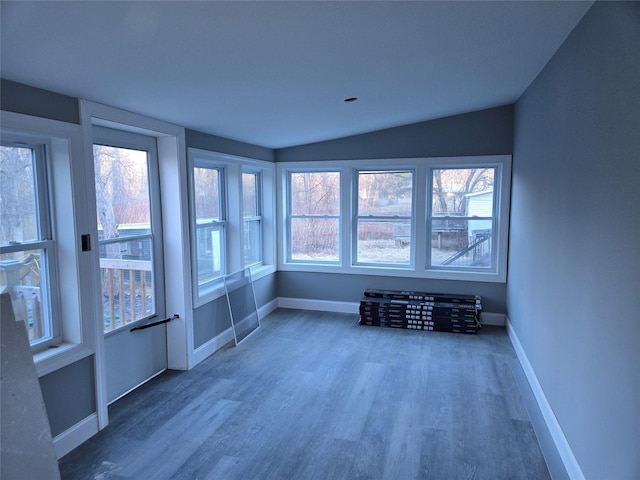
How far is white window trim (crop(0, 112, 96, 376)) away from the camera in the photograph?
2492 mm

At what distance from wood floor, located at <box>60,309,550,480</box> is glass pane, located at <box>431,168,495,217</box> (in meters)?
1.61

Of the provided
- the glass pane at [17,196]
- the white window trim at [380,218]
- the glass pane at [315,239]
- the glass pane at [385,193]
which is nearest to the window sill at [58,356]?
the glass pane at [17,196]

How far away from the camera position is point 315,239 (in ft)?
18.6

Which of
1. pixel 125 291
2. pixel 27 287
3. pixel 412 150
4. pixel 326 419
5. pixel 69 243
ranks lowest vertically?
pixel 326 419

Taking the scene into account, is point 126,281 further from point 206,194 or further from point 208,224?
point 206,194

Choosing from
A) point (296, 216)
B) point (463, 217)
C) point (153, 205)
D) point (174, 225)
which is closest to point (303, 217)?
point (296, 216)

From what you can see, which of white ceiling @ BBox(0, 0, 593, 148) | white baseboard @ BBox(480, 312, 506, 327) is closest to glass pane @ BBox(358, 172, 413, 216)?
white baseboard @ BBox(480, 312, 506, 327)

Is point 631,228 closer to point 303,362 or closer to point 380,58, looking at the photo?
point 380,58

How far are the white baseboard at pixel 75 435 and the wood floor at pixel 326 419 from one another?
5 centimetres

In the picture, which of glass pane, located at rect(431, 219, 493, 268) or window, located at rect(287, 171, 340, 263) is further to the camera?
window, located at rect(287, 171, 340, 263)

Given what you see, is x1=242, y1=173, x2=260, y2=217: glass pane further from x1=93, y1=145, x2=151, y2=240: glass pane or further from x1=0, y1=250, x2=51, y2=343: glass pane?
x1=0, y1=250, x2=51, y2=343: glass pane

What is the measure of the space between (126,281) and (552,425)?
3.20 m

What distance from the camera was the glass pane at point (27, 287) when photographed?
2367 millimetres

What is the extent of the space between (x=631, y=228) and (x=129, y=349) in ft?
11.0
